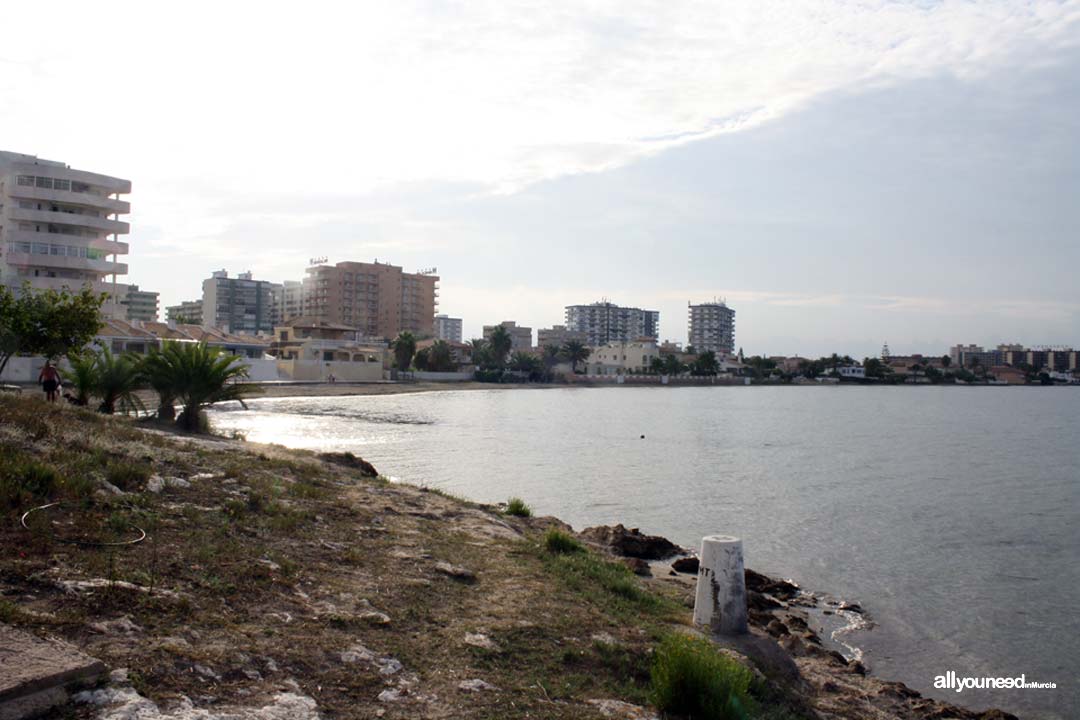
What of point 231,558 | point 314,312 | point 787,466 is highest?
point 314,312

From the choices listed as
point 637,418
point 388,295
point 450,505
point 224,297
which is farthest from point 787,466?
point 224,297

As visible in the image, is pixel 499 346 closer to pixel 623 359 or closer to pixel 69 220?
pixel 623 359

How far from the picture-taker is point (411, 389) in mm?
93312

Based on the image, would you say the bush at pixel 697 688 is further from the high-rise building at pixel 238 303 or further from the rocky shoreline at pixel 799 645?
the high-rise building at pixel 238 303

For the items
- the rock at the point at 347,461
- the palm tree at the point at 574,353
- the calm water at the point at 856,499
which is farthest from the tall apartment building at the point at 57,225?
the palm tree at the point at 574,353

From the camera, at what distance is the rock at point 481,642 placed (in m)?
6.32

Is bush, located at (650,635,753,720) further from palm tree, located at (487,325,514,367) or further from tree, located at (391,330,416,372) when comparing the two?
palm tree, located at (487,325,514,367)

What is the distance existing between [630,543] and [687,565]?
137 cm

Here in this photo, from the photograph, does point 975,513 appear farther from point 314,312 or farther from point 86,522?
point 314,312

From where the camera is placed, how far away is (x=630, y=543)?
1553cm

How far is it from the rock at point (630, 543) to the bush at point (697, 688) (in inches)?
354

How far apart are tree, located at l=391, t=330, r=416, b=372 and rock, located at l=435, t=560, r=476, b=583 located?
4054 inches

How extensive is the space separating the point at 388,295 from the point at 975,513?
483ft

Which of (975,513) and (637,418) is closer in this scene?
(975,513)
